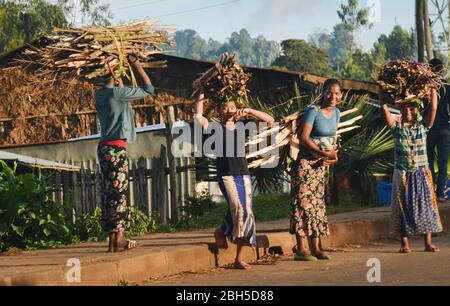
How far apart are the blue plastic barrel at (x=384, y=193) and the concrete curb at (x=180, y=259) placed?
2.92 metres

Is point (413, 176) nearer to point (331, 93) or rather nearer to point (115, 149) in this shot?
point (331, 93)

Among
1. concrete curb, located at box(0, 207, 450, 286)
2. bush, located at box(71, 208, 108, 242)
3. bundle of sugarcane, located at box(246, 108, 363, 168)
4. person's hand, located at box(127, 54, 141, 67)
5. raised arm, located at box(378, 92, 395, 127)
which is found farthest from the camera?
bush, located at box(71, 208, 108, 242)

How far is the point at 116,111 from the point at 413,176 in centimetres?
A: 325

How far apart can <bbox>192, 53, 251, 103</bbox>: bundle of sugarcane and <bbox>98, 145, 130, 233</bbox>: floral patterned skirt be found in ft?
3.38

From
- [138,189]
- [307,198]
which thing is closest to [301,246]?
[307,198]

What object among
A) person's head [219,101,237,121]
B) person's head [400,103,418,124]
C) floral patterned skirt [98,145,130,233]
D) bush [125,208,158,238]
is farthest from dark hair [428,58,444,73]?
floral patterned skirt [98,145,130,233]

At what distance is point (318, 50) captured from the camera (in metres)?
97.1

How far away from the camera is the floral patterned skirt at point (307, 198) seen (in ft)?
34.7

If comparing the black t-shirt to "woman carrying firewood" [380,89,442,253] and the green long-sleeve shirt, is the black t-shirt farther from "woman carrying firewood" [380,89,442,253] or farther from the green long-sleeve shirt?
"woman carrying firewood" [380,89,442,253]

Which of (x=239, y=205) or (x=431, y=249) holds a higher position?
(x=239, y=205)

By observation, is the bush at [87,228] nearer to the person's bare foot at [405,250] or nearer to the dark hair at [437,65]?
the person's bare foot at [405,250]

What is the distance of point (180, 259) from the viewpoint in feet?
32.3

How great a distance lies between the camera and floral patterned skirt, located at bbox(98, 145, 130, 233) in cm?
995

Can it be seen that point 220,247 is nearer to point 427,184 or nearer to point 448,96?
point 427,184
